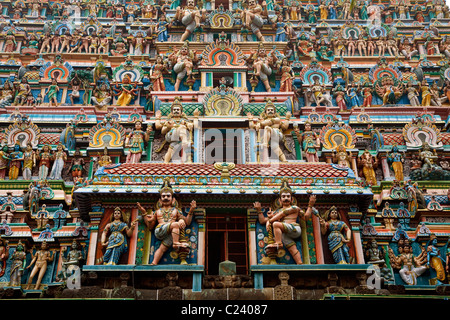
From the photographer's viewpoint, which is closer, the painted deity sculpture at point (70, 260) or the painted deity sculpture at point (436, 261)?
the painted deity sculpture at point (70, 260)

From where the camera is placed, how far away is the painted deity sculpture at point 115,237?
15281 millimetres

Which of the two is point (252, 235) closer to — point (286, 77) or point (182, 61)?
point (286, 77)

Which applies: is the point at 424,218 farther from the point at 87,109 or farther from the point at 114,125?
the point at 87,109

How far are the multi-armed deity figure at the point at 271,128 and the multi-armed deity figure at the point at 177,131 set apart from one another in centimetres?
224

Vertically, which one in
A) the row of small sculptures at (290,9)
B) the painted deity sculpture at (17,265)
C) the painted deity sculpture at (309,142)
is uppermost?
the row of small sculptures at (290,9)

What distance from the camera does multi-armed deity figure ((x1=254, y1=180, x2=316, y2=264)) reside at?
1540 centimetres

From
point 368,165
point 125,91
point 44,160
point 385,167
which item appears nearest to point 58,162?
point 44,160

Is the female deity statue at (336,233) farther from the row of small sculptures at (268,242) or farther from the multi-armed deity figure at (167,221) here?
the multi-armed deity figure at (167,221)

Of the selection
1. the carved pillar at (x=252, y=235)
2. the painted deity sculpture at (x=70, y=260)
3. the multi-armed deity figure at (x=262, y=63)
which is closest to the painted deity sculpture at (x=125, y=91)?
the multi-armed deity figure at (x=262, y=63)

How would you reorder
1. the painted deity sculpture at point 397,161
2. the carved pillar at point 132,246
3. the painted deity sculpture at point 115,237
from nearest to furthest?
the painted deity sculpture at point 115,237 < the carved pillar at point 132,246 < the painted deity sculpture at point 397,161

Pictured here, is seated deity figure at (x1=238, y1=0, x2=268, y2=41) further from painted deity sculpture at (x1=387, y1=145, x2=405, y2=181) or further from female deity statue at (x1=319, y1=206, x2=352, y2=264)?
female deity statue at (x1=319, y1=206, x2=352, y2=264)

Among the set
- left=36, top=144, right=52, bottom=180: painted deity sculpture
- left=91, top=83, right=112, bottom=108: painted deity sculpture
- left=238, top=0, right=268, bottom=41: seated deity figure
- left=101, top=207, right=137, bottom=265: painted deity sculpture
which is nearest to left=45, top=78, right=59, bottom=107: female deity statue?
left=91, top=83, right=112, bottom=108: painted deity sculpture

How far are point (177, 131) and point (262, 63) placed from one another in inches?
207
